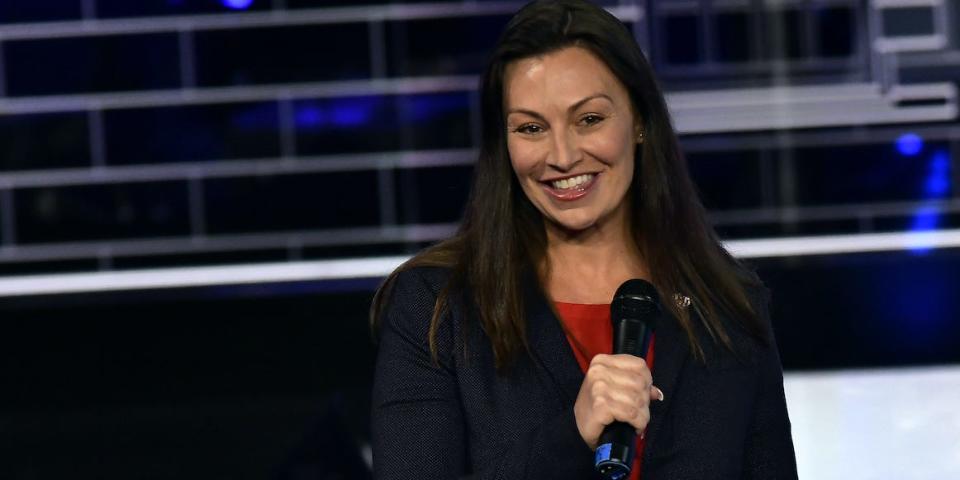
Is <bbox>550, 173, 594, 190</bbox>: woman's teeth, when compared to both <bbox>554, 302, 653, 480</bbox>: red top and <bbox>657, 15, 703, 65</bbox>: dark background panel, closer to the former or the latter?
A: <bbox>554, 302, 653, 480</bbox>: red top

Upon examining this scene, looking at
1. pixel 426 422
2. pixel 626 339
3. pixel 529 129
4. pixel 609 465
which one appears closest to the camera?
pixel 609 465

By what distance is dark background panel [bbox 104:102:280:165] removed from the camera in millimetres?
3229

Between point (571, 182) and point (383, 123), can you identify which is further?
point (383, 123)

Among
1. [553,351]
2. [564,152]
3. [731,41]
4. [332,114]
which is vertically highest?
[731,41]

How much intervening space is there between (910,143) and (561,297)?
1772mm

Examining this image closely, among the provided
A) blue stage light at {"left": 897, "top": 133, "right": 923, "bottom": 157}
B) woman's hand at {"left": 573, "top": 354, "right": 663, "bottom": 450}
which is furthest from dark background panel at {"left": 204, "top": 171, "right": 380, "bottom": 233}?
woman's hand at {"left": 573, "top": 354, "right": 663, "bottom": 450}

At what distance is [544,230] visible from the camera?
1.71 meters

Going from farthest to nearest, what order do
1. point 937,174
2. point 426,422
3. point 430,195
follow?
point 430,195 → point 937,174 → point 426,422

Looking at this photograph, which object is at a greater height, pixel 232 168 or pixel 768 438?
pixel 232 168

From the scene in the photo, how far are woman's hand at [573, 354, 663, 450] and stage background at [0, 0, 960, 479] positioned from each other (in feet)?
6.31

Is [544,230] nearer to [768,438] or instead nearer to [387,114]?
[768,438]

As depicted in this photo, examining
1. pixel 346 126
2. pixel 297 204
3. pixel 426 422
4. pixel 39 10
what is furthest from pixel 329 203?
pixel 426 422

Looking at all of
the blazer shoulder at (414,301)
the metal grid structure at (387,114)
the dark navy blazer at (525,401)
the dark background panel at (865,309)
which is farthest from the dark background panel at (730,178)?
the blazer shoulder at (414,301)

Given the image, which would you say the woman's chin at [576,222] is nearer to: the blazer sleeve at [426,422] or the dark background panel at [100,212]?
the blazer sleeve at [426,422]
